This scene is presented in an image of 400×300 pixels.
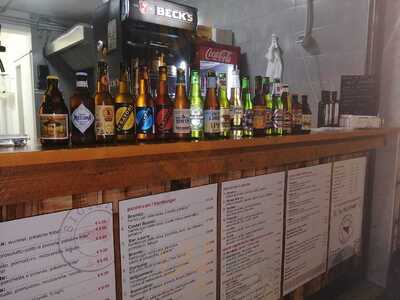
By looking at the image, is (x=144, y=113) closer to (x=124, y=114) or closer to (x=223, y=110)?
(x=124, y=114)

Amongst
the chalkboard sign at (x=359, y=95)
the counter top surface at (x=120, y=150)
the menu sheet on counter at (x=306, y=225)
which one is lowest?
the menu sheet on counter at (x=306, y=225)

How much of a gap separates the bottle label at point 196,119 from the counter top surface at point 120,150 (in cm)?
11

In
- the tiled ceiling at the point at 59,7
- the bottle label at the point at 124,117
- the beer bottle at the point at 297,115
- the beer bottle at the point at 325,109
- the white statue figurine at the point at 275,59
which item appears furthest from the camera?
the tiled ceiling at the point at 59,7

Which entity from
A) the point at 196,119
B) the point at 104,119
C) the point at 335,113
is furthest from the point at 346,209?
the point at 104,119

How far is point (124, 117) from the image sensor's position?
0.99 metres

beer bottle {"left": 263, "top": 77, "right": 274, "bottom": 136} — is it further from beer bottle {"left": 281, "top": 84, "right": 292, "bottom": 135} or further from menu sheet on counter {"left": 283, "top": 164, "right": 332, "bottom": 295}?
menu sheet on counter {"left": 283, "top": 164, "right": 332, "bottom": 295}

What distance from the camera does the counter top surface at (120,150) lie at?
0.73 meters

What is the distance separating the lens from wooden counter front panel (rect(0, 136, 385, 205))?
0.78 m

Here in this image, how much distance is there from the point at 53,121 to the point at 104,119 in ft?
0.46

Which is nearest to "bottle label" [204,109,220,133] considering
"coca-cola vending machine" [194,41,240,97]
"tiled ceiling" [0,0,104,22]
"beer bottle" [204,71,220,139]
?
"beer bottle" [204,71,220,139]

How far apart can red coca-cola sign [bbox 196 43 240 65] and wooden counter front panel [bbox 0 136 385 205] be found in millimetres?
1537

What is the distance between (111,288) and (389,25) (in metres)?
2.17

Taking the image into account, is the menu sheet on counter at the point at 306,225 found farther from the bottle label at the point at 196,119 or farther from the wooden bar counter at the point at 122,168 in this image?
the bottle label at the point at 196,119

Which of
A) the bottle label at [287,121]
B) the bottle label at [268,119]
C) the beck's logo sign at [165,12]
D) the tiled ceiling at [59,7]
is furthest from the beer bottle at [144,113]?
the tiled ceiling at [59,7]
